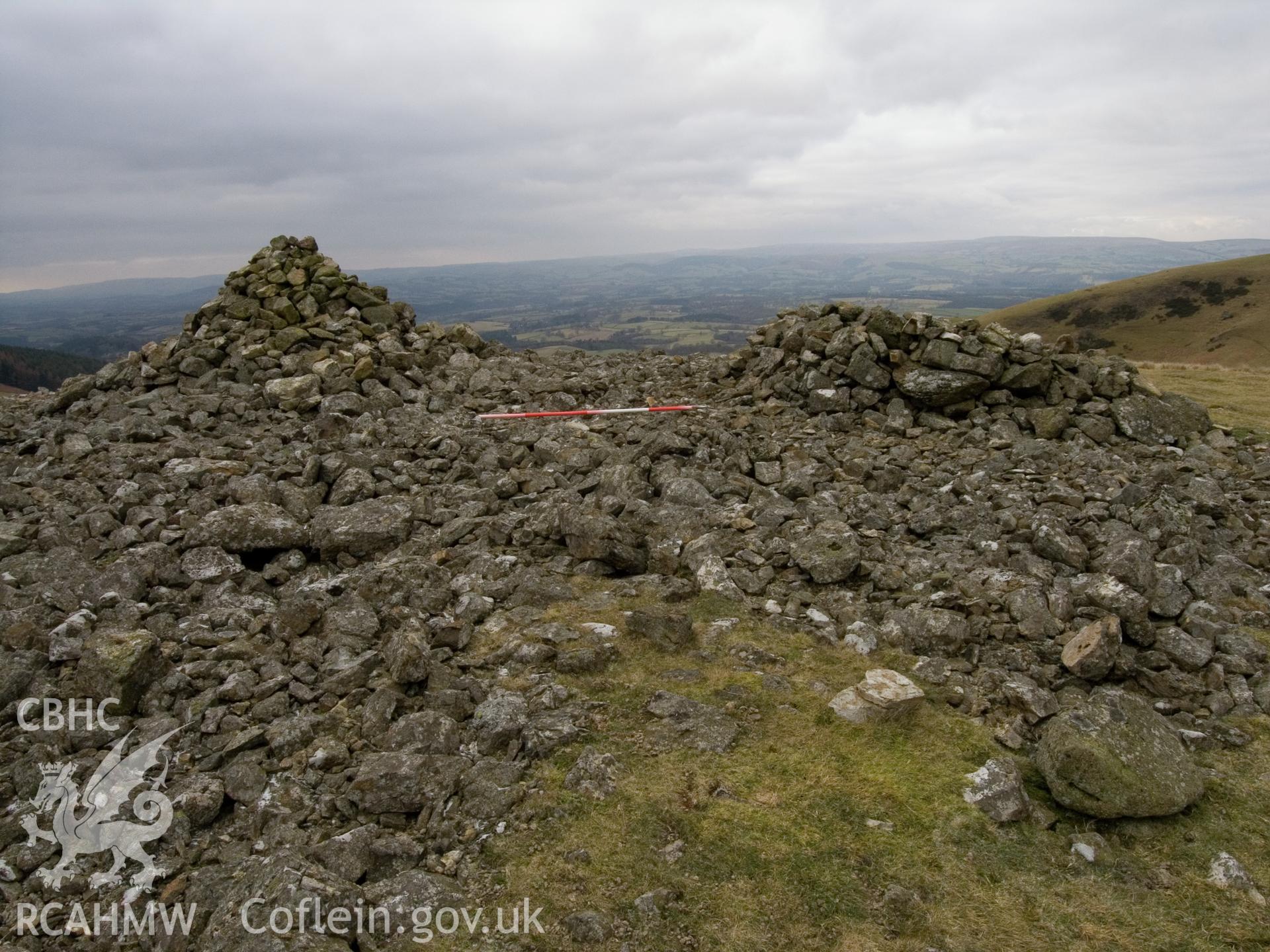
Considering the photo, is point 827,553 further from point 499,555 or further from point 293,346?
point 293,346

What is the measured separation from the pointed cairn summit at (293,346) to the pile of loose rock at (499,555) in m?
0.16

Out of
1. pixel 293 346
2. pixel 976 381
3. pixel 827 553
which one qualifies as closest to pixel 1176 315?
pixel 976 381

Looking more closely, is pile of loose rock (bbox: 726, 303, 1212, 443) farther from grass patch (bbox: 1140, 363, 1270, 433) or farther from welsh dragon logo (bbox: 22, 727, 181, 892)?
welsh dragon logo (bbox: 22, 727, 181, 892)

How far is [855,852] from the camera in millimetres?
7367

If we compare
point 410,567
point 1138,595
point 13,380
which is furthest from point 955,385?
point 13,380

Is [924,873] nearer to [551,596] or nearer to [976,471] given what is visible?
[551,596]

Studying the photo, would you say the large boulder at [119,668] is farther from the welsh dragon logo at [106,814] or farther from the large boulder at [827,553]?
the large boulder at [827,553]

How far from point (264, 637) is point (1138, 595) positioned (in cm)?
1333

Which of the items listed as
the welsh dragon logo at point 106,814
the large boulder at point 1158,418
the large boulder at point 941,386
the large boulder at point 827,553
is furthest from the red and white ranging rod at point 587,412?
the welsh dragon logo at point 106,814

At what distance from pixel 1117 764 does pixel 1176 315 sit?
492 feet

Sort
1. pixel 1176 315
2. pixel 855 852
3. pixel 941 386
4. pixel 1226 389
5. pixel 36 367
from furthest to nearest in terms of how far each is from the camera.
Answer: pixel 36 367
pixel 1176 315
pixel 1226 389
pixel 941 386
pixel 855 852

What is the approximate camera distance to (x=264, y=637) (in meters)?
10.9

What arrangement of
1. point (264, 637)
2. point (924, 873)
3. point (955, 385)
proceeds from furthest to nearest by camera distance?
point (955, 385)
point (264, 637)
point (924, 873)

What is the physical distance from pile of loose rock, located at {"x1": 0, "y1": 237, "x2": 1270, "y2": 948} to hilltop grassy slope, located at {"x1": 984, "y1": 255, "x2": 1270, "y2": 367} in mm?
104650
